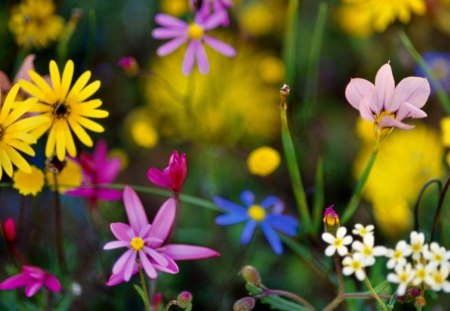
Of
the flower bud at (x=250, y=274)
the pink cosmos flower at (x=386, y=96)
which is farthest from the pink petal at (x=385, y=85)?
the flower bud at (x=250, y=274)

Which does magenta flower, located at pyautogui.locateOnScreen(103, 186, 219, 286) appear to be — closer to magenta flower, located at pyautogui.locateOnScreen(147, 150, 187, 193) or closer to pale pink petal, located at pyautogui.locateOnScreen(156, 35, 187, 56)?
magenta flower, located at pyautogui.locateOnScreen(147, 150, 187, 193)

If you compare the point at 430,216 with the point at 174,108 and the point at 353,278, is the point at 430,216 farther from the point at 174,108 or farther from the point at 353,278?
the point at 174,108

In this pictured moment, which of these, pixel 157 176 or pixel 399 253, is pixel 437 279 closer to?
pixel 399 253

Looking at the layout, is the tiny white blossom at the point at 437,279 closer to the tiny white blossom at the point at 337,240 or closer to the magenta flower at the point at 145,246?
the tiny white blossom at the point at 337,240

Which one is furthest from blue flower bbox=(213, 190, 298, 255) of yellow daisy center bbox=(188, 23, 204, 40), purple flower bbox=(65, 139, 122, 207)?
yellow daisy center bbox=(188, 23, 204, 40)

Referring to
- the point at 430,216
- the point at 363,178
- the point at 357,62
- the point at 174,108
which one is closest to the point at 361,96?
the point at 363,178

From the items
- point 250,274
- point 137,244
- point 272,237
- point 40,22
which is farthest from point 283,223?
point 40,22

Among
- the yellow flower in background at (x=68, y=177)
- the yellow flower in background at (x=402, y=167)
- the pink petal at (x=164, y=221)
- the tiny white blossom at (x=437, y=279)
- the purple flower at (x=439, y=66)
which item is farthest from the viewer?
the purple flower at (x=439, y=66)
